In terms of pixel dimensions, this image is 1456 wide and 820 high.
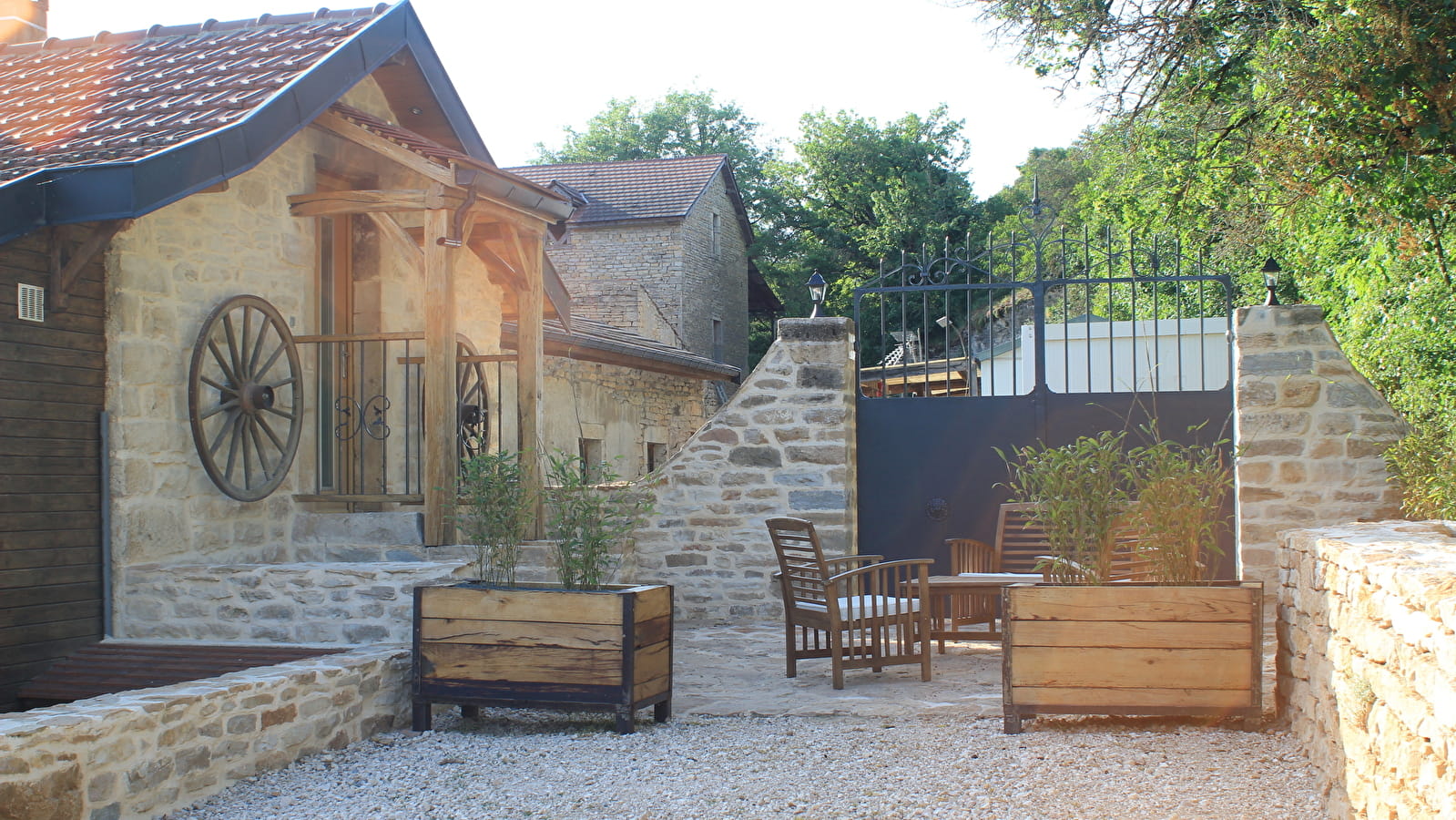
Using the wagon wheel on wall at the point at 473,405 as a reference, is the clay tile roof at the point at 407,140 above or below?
above

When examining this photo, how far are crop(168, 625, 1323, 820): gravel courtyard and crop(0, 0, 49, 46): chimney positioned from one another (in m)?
5.73

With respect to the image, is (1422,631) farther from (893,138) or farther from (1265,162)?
(893,138)

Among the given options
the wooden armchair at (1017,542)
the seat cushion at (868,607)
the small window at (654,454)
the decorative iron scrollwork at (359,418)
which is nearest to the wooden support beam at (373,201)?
the decorative iron scrollwork at (359,418)

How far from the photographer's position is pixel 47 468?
5180 mm

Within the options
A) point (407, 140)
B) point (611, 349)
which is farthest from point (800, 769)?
point (611, 349)

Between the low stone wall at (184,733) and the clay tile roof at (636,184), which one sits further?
the clay tile roof at (636,184)

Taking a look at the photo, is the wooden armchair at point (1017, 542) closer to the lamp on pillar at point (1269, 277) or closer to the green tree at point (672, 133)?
the lamp on pillar at point (1269, 277)

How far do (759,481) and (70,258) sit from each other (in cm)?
389

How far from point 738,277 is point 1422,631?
2342cm

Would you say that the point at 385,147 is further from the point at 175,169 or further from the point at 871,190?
the point at 871,190

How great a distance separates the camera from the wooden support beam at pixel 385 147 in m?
6.03

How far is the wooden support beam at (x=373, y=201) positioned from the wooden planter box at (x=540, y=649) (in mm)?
2166

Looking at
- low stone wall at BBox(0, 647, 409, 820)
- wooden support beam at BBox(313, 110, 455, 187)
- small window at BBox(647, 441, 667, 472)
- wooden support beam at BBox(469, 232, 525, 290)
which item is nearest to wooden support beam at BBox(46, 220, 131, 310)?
wooden support beam at BBox(313, 110, 455, 187)

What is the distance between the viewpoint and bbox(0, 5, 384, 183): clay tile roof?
16.6 feet
